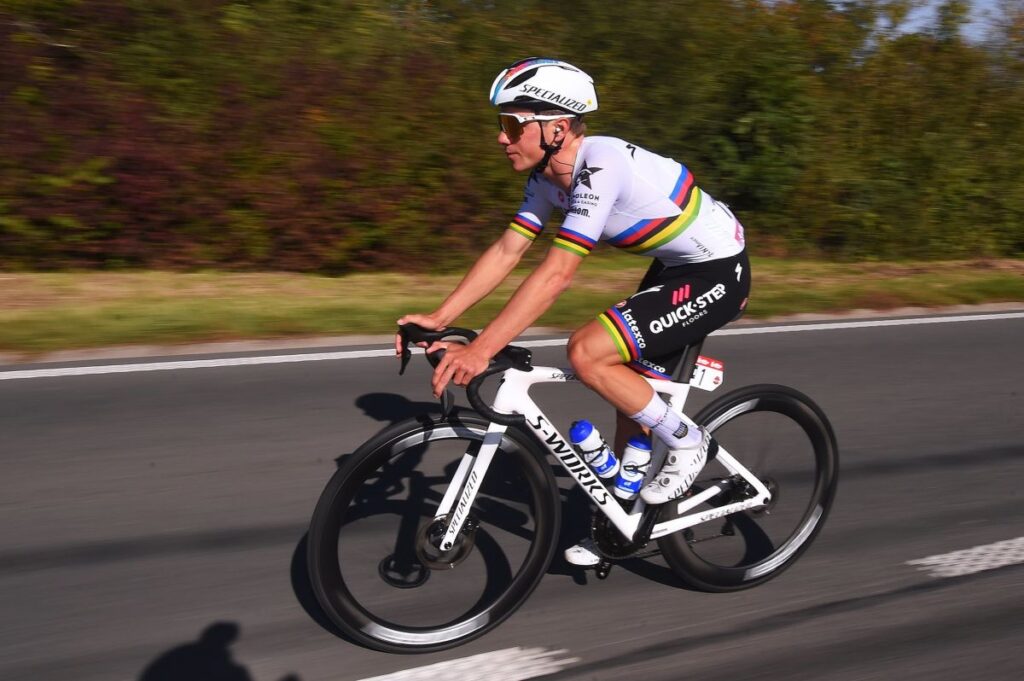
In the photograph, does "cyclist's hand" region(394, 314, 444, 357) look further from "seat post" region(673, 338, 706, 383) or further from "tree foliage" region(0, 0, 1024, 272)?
"tree foliage" region(0, 0, 1024, 272)

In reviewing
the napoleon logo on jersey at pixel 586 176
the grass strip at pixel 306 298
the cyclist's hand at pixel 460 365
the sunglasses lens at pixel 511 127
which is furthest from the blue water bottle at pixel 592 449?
the grass strip at pixel 306 298

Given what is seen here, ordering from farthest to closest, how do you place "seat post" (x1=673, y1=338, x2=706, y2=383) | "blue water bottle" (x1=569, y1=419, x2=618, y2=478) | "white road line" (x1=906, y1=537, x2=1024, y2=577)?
"white road line" (x1=906, y1=537, x2=1024, y2=577) < "seat post" (x1=673, y1=338, x2=706, y2=383) < "blue water bottle" (x1=569, y1=419, x2=618, y2=478)

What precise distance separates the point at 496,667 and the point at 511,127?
191 cm

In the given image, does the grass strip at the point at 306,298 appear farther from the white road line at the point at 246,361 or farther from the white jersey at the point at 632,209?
the white jersey at the point at 632,209

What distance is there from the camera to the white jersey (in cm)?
359

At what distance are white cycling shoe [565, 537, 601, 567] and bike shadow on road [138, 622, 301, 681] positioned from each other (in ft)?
3.72

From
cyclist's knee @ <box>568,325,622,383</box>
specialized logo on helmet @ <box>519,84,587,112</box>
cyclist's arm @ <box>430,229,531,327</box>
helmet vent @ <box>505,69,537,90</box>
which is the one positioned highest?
helmet vent @ <box>505,69,537,90</box>

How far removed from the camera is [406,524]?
3.88 m

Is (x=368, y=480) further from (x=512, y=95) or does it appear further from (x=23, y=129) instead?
(x=23, y=129)

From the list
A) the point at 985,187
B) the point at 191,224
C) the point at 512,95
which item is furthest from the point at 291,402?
the point at 985,187

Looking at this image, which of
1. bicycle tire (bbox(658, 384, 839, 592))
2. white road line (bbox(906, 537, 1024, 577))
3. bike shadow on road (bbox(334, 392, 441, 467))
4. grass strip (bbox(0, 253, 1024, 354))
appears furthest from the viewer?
grass strip (bbox(0, 253, 1024, 354))

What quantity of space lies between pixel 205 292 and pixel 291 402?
3226 mm

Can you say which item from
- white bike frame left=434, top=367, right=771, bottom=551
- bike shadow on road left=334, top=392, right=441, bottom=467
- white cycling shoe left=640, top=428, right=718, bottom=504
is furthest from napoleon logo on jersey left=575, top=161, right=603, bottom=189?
bike shadow on road left=334, top=392, right=441, bottom=467

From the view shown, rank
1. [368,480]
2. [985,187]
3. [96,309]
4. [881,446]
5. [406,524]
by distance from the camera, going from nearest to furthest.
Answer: [368,480]
[406,524]
[881,446]
[96,309]
[985,187]
